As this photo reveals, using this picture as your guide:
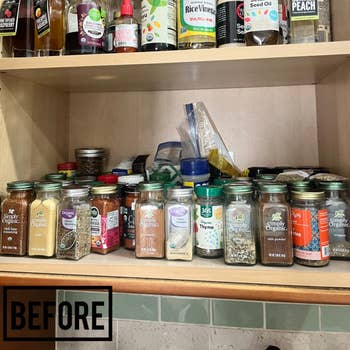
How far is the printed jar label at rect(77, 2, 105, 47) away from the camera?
0.68m

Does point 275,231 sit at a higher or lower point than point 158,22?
lower

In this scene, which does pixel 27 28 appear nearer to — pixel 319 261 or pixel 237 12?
pixel 237 12

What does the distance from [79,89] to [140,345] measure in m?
→ 0.73

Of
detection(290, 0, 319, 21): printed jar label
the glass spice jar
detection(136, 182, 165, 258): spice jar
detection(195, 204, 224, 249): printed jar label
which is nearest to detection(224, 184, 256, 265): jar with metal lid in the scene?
detection(195, 204, 224, 249): printed jar label

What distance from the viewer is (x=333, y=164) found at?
0.75 metres

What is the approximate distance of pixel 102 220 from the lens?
0.64 metres

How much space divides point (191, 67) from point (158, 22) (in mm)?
107

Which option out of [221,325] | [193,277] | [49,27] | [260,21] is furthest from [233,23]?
[221,325]

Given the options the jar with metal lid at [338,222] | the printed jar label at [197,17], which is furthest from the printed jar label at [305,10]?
the jar with metal lid at [338,222]

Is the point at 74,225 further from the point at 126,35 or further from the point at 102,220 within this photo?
the point at 126,35

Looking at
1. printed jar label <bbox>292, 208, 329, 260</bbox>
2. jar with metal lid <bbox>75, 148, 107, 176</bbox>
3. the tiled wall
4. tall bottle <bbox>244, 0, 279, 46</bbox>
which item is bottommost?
the tiled wall

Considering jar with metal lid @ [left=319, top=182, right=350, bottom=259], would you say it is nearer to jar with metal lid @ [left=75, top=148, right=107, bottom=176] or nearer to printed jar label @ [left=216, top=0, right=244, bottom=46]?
printed jar label @ [left=216, top=0, right=244, bottom=46]

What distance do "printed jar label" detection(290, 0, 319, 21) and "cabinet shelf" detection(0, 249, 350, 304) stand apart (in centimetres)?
45

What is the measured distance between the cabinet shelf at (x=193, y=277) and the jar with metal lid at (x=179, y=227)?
0.02 meters
